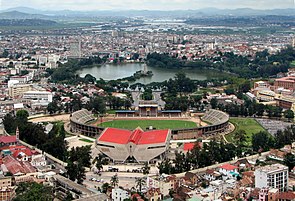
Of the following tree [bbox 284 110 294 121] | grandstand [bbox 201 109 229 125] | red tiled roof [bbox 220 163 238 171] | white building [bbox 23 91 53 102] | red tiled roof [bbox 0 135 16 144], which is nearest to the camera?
red tiled roof [bbox 220 163 238 171]

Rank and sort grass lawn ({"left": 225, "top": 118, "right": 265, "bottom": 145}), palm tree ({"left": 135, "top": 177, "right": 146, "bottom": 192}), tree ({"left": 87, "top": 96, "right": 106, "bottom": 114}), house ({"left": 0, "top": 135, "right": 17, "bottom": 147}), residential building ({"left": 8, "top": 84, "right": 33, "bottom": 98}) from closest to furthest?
palm tree ({"left": 135, "top": 177, "right": 146, "bottom": 192}) < house ({"left": 0, "top": 135, "right": 17, "bottom": 147}) < grass lawn ({"left": 225, "top": 118, "right": 265, "bottom": 145}) < tree ({"left": 87, "top": 96, "right": 106, "bottom": 114}) < residential building ({"left": 8, "top": 84, "right": 33, "bottom": 98})

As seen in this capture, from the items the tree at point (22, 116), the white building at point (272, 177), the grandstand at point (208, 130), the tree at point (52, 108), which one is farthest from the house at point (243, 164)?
the tree at point (52, 108)

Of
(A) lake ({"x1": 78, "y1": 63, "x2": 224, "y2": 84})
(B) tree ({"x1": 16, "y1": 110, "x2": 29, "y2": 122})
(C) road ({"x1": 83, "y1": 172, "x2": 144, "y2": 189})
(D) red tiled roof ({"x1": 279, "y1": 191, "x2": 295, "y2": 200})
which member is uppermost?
(D) red tiled roof ({"x1": 279, "y1": 191, "x2": 295, "y2": 200})

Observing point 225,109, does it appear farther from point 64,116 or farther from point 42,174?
point 42,174

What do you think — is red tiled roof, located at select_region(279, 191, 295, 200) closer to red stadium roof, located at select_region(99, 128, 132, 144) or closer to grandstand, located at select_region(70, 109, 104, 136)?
red stadium roof, located at select_region(99, 128, 132, 144)

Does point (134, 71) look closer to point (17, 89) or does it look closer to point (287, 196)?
point (17, 89)

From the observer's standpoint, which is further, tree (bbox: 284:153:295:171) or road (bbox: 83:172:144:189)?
tree (bbox: 284:153:295:171)

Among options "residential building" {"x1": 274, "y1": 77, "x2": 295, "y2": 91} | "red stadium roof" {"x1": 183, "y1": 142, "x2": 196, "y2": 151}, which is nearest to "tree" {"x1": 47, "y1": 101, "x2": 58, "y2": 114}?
"red stadium roof" {"x1": 183, "y1": 142, "x2": 196, "y2": 151}
